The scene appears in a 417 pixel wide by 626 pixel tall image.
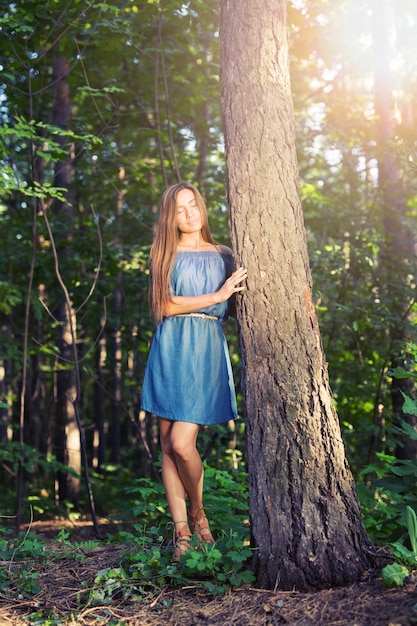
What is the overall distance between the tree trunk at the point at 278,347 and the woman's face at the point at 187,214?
0.49 m

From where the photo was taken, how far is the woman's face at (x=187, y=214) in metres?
3.88

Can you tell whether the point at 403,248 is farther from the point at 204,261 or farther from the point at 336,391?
the point at 204,261

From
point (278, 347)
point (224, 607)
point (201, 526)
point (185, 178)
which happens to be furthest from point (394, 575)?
point (185, 178)

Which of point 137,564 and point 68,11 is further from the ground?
point 68,11

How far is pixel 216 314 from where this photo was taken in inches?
149

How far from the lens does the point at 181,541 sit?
3.47m

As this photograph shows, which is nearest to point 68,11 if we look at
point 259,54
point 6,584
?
point 259,54

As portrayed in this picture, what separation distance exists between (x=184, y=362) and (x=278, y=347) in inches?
27.9

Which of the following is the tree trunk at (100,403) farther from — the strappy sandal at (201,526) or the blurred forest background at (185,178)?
the strappy sandal at (201,526)

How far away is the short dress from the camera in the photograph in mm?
3652

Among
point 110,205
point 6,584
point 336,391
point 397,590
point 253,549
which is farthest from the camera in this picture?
point 110,205

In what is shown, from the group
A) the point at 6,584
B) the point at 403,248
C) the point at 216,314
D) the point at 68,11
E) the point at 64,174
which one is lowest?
the point at 6,584

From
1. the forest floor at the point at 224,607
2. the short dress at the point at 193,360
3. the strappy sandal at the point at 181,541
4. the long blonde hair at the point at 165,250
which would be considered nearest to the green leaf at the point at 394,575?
the forest floor at the point at 224,607

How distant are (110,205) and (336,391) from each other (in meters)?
7.54
